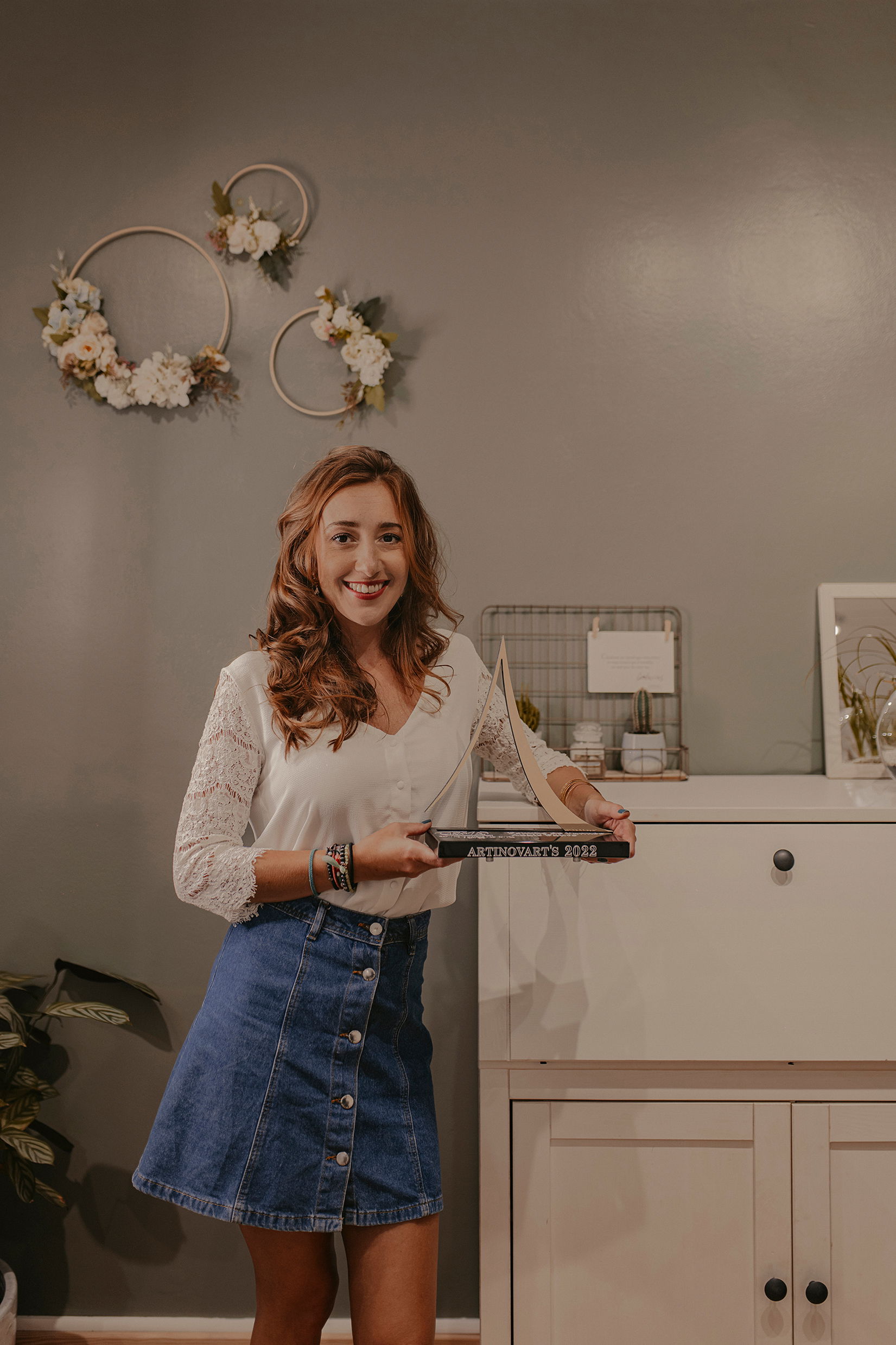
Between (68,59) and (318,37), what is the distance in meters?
0.59

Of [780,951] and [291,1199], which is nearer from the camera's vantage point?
[291,1199]

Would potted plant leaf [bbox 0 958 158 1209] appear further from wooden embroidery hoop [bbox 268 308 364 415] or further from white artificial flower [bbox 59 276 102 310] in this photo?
white artificial flower [bbox 59 276 102 310]

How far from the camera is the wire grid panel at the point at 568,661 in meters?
2.03

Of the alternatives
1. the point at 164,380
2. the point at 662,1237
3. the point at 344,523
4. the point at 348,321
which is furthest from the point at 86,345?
the point at 662,1237

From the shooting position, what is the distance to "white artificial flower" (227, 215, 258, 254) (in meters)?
2.02

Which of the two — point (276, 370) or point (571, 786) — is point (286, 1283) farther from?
point (276, 370)

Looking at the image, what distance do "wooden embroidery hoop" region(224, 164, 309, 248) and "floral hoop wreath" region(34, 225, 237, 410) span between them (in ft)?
0.58

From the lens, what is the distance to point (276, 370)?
2.07 metres

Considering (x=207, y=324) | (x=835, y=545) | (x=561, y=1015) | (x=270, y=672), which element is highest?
(x=207, y=324)

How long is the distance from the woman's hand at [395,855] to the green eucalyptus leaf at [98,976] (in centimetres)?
103

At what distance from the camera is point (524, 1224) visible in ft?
5.10

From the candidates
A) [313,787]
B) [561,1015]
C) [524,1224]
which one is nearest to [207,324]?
[313,787]

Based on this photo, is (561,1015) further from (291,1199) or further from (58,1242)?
(58,1242)

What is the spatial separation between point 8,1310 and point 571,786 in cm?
157
